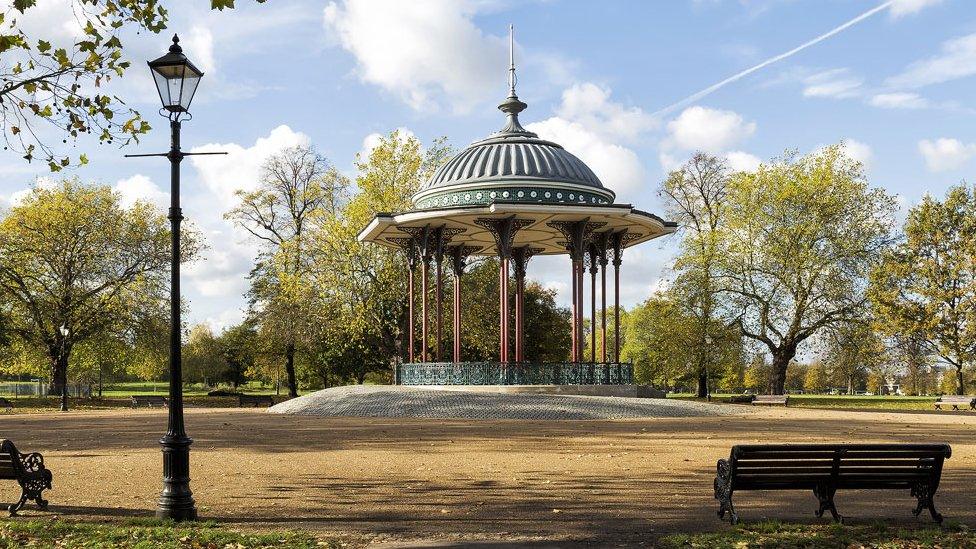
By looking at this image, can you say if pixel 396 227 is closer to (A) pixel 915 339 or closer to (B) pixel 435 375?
(B) pixel 435 375

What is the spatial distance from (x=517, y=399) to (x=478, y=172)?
35.6 feet

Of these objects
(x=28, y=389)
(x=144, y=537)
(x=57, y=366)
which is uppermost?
(x=57, y=366)

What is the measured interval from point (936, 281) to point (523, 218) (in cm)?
2254

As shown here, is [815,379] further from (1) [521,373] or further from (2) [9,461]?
(2) [9,461]

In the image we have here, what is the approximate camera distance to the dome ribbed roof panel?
35469 mm

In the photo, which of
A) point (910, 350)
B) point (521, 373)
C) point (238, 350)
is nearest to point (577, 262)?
point (521, 373)

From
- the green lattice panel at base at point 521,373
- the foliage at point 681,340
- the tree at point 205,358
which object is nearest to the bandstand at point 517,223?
the green lattice panel at base at point 521,373

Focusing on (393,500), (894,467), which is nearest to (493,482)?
(393,500)

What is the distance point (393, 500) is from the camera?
11.8 metres

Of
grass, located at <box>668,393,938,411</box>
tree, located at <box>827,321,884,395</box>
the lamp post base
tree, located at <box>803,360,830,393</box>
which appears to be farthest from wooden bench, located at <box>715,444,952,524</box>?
tree, located at <box>803,360,830,393</box>

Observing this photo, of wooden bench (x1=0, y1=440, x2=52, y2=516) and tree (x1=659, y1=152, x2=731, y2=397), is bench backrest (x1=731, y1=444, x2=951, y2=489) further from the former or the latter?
tree (x1=659, y1=152, x2=731, y2=397)

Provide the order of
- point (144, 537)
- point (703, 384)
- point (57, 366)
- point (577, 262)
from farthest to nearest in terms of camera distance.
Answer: point (703, 384)
point (57, 366)
point (577, 262)
point (144, 537)

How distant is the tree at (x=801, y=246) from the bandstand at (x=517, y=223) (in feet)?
30.9

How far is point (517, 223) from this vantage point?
34344mm
